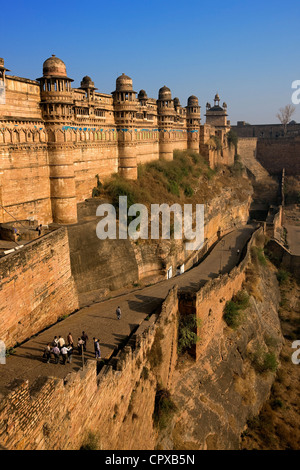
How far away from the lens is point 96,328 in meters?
12.7

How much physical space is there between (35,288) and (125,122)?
15.6 meters

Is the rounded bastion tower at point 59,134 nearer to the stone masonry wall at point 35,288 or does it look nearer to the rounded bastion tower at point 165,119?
the stone masonry wall at point 35,288

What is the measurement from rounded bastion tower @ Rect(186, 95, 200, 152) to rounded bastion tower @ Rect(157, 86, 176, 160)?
19.9ft

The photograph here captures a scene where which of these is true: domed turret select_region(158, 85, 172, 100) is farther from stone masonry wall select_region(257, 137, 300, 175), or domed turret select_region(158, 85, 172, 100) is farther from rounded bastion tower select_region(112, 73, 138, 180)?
stone masonry wall select_region(257, 137, 300, 175)

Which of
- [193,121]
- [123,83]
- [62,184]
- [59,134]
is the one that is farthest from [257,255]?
[193,121]

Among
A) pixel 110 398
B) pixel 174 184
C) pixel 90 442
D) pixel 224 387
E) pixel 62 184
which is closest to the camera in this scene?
pixel 90 442

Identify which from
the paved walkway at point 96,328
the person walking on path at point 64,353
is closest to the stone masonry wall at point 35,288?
the paved walkway at point 96,328

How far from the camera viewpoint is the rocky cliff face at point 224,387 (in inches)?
527

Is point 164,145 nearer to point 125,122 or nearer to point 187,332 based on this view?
point 125,122

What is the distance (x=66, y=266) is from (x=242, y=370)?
9702 millimetres

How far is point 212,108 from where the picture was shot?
194ft

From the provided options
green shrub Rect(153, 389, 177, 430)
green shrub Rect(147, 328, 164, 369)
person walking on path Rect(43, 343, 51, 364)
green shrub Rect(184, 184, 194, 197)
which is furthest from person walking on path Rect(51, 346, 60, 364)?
green shrub Rect(184, 184, 194, 197)

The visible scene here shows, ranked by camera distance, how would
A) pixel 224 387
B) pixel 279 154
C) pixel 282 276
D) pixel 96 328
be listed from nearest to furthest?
pixel 96 328 < pixel 224 387 < pixel 282 276 < pixel 279 154

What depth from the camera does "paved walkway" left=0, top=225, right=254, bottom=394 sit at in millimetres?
9531
